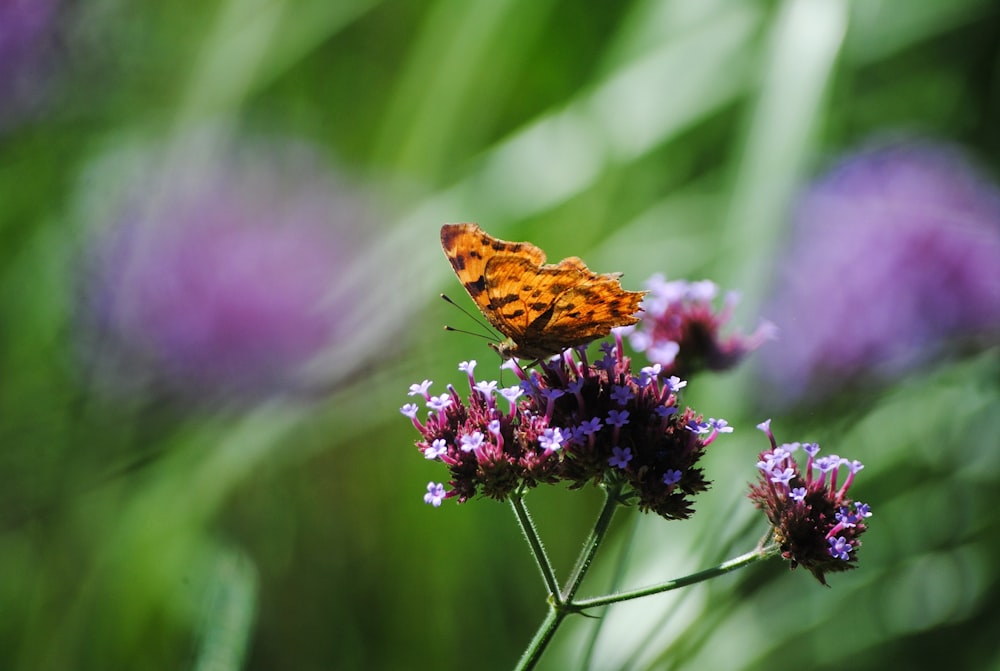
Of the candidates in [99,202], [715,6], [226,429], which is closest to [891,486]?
[715,6]

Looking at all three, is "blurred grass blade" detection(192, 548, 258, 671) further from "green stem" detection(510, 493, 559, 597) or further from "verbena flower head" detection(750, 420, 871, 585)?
"verbena flower head" detection(750, 420, 871, 585)

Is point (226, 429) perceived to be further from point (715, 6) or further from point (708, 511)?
point (715, 6)

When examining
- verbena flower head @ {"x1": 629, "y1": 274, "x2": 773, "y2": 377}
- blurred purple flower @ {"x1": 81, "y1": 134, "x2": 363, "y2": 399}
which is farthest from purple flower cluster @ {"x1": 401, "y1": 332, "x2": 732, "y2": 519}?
blurred purple flower @ {"x1": 81, "y1": 134, "x2": 363, "y2": 399}

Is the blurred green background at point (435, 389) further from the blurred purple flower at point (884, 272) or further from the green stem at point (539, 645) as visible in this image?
the green stem at point (539, 645)

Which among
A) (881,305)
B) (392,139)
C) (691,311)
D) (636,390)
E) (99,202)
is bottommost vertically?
(636,390)

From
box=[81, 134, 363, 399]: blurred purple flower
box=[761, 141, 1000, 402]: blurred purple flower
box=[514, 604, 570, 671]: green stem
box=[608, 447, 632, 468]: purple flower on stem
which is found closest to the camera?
box=[514, 604, 570, 671]: green stem

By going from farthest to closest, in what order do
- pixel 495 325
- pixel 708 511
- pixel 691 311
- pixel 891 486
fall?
pixel 891 486 < pixel 708 511 < pixel 691 311 < pixel 495 325

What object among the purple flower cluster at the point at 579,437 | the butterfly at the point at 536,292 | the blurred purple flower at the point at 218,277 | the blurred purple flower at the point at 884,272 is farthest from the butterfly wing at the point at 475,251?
the blurred purple flower at the point at 884,272
